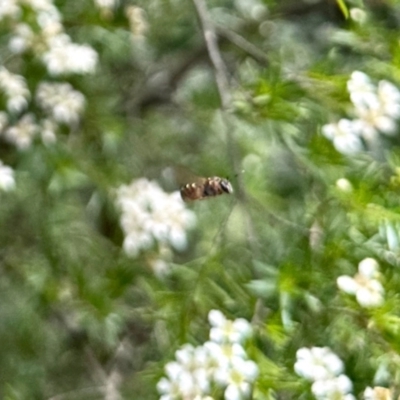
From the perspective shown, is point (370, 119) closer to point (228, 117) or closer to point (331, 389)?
point (228, 117)

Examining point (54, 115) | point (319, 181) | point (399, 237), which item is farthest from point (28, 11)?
point (399, 237)

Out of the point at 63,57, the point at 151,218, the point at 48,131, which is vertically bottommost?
A: the point at 151,218

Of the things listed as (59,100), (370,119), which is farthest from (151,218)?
(370,119)

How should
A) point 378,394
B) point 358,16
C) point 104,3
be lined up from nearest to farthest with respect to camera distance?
point 378,394, point 358,16, point 104,3

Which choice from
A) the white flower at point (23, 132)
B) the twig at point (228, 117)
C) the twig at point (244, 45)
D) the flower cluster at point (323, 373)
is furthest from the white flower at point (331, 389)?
the white flower at point (23, 132)

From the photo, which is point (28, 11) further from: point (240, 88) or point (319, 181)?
point (319, 181)

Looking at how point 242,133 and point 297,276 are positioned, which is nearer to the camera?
point 297,276

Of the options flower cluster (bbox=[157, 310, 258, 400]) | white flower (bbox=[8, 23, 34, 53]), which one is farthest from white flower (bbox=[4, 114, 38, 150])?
flower cluster (bbox=[157, 310, 258, 400])
